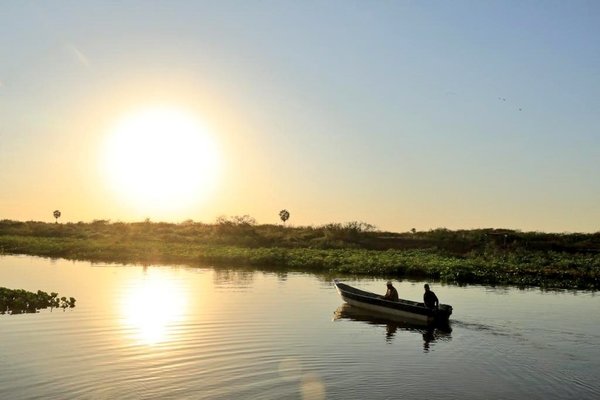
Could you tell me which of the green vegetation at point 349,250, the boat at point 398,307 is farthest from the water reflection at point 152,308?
the green vegetation at point 349,250

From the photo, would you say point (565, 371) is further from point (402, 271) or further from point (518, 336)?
point (402, 271)

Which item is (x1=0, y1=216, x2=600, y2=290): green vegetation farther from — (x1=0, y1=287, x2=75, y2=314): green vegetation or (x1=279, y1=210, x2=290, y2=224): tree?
(x1=0, y1=287, x2=75, y2=314): green vegetation

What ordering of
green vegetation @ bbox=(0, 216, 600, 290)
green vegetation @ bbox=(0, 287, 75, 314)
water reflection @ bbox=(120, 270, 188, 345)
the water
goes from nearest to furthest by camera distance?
1. the water
2. water reflection @ bbox=(120, 270, 188, 345)
3. green vegetation @ bbox=(0, 287, 75, 314)
4. green vegetation @ bbox=(0, 216, 600, 290)

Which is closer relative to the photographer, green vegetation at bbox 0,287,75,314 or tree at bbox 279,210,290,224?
green vegetation at bbox 0,287,75,314

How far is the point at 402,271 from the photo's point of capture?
184 ft

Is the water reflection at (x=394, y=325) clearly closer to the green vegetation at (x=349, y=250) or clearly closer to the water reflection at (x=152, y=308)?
the water reflection at (x=152, y=308)

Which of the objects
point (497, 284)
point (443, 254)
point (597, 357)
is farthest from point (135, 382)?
point (443, 254)

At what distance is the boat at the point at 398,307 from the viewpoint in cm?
2908

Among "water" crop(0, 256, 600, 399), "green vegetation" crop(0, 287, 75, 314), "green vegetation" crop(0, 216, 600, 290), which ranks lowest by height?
"water" crop(0, 256, 600, 399)

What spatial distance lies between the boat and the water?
59 centimetres

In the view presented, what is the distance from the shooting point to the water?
17.6 meters

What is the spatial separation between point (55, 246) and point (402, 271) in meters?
44.3

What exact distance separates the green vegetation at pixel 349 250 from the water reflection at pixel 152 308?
1985 centimetres

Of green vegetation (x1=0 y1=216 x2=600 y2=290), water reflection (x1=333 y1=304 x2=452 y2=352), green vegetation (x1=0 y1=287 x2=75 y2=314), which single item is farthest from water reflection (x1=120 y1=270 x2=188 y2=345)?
green vegetation (x1=0 y1=216 x2=600 y2=290)
